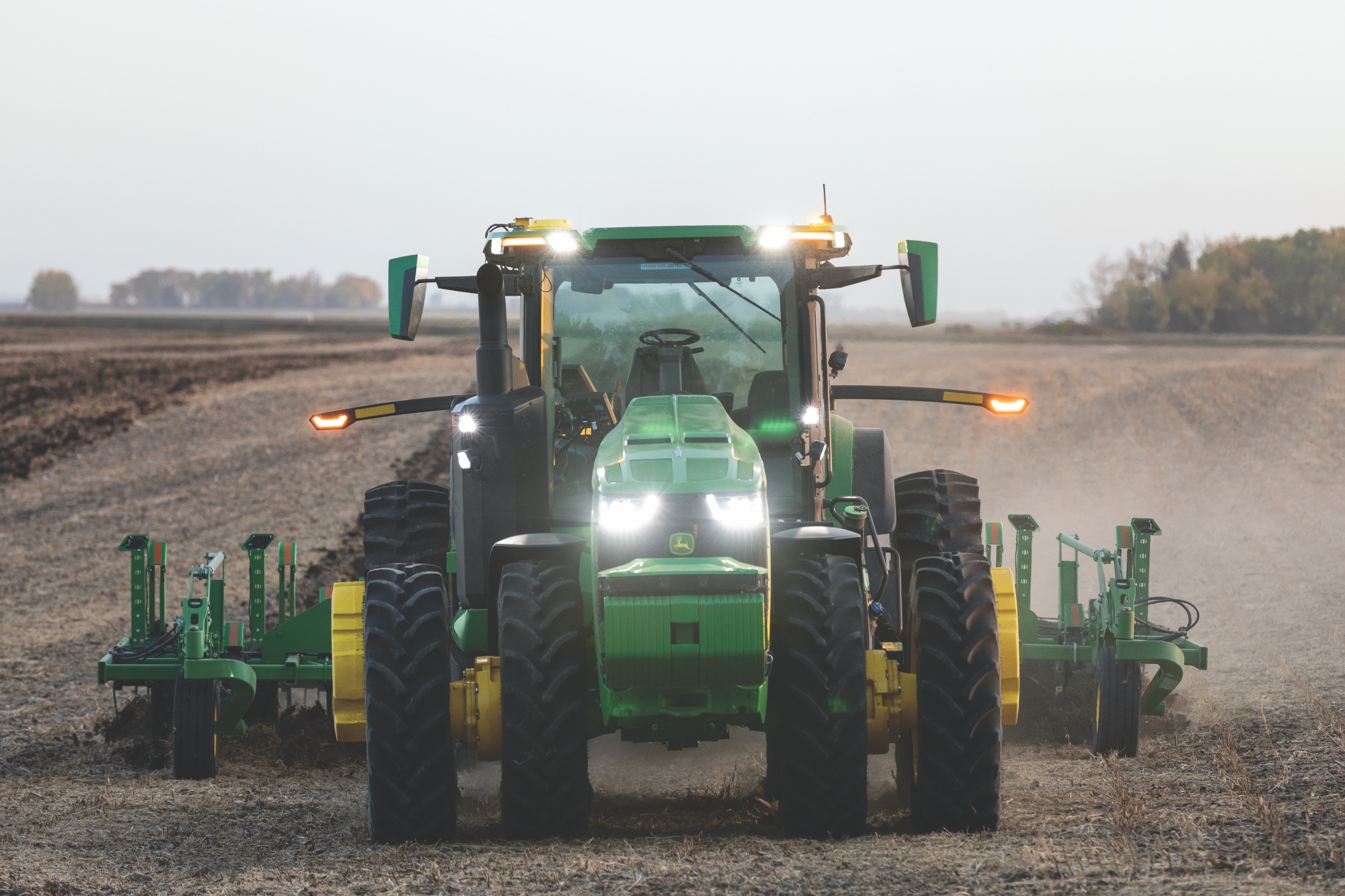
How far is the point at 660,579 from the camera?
532cm

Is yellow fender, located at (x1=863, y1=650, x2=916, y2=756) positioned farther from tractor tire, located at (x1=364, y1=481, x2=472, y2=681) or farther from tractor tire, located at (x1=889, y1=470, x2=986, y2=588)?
tractor tire, located at (x1=364, y1=481, x2=472, y2=681)

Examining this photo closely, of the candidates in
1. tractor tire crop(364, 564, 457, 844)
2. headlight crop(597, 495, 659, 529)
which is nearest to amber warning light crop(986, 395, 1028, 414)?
headlight crop(597, 495, 659, 529)

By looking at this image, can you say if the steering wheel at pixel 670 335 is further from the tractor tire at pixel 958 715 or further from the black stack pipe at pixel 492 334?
the tractor tire at pixel 958 715

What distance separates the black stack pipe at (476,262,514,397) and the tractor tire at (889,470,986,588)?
302cm

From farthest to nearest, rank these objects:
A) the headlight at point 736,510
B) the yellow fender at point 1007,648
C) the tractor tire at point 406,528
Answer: the tractor tire at point 406,528 < the yellow fender at point 1007,648 < the headlight at point 736,510

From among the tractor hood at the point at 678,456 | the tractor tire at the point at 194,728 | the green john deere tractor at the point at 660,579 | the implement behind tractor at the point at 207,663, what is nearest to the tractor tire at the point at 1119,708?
the green john deere tractor at the point at 660,579

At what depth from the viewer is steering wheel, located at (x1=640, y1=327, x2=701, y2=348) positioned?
714cm

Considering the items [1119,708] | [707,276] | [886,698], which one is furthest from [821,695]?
[1119,708]

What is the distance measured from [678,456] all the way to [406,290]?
5.89 ft

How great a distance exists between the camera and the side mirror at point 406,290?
6719 millimetres

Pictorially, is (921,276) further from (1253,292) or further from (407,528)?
(1253,292)

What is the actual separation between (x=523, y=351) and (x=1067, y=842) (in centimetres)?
369

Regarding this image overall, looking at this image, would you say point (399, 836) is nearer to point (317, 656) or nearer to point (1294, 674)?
point (317, 656)

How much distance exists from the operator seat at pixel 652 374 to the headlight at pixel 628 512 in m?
1.42
